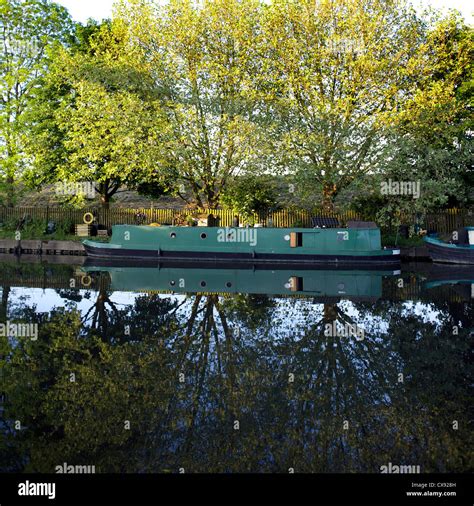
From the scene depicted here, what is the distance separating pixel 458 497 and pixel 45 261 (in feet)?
84.8

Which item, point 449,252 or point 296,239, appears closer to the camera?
point 296,239

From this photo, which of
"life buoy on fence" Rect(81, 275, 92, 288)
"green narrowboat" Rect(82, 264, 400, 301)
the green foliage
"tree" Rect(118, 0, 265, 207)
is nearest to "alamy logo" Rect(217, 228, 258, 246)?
"green narrowboat" Rect(82, 264, 400, 301)

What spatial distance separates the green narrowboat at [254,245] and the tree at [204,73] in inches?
235

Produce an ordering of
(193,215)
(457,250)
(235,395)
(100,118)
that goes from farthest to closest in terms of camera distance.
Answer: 1. (193,215)
2. (100,118)
3. (457,250)
4. (235,395)

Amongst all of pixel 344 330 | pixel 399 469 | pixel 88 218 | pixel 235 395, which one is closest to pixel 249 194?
pixel 88 218

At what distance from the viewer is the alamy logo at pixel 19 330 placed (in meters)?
10.4

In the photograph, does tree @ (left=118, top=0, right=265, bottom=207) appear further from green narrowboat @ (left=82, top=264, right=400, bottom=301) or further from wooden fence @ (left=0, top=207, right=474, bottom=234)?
green narrowboat @ (left=82, top=264, right=400, bottom=301)

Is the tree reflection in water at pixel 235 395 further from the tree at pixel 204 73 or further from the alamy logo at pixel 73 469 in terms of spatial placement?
the tree at pixel 204 73

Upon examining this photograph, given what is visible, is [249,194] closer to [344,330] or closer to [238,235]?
[238,235]

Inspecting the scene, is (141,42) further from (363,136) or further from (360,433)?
(360,433)

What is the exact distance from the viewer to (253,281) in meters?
19.7

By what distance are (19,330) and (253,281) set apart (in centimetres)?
1011

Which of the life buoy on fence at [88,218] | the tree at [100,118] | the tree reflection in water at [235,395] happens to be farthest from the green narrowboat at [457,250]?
the life buoy on fence at [88,218]

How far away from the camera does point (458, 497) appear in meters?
4.52
